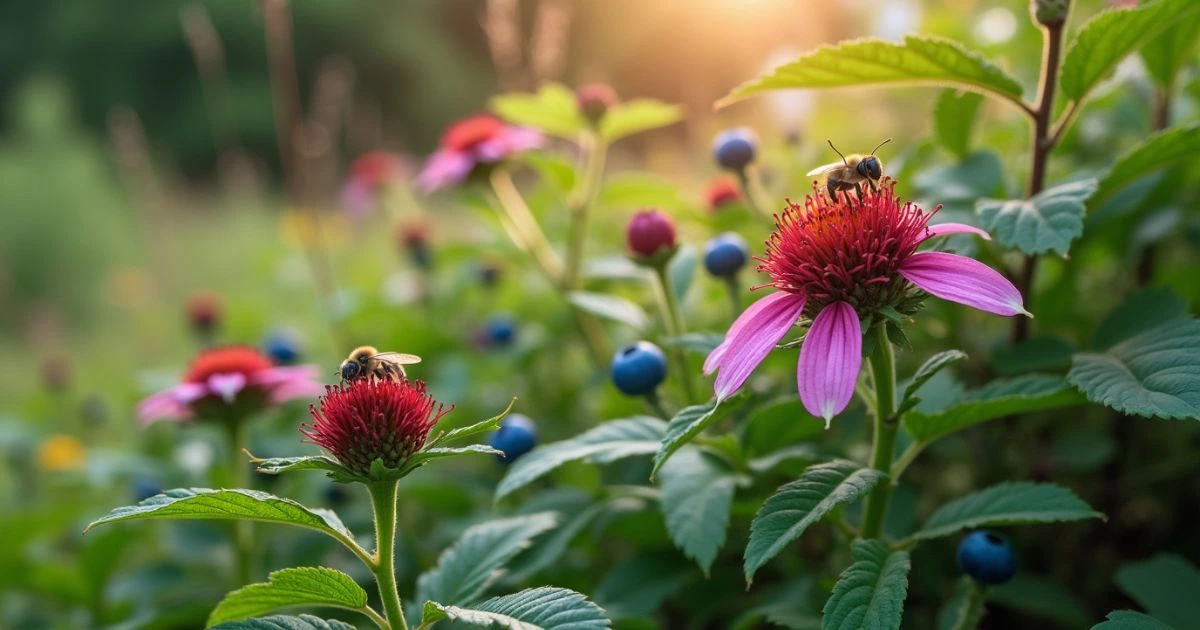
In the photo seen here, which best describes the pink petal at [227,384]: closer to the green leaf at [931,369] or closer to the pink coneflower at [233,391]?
the pink coneflower at [233,391]

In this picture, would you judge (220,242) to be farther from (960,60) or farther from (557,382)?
(960,60)

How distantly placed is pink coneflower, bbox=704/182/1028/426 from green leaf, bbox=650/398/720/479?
32mm

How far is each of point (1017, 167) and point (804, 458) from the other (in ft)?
2.41

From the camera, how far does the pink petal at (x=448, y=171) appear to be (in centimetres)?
190

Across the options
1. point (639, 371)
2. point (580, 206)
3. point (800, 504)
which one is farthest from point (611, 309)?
point (800, 504)

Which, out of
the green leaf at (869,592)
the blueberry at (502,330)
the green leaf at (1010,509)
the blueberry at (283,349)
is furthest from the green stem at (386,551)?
the blueberry at (283,349)

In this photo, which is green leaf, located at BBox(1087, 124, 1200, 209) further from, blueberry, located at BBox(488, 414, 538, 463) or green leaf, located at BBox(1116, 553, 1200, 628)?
blueberry, located at BBox(488, 414, 538, 463)

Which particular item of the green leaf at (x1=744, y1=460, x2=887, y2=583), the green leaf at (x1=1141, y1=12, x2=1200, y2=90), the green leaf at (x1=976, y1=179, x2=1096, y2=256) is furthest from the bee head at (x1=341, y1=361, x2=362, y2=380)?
the green leaf at (x1=1141, y1=12, x2=1200, y2=90)

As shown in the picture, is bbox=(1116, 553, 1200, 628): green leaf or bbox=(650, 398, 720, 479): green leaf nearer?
bbox=(650, 398, 720, 479): green leaf

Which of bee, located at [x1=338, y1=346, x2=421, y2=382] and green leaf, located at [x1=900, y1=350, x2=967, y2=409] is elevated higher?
bee, located at [x1=338, y1=346, x2=421, y2=382]

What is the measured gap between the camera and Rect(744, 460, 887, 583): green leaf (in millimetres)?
829

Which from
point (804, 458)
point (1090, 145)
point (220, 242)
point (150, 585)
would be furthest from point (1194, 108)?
point (220, 242)

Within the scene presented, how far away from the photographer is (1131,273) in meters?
1.67

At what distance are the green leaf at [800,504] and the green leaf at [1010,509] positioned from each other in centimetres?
14
